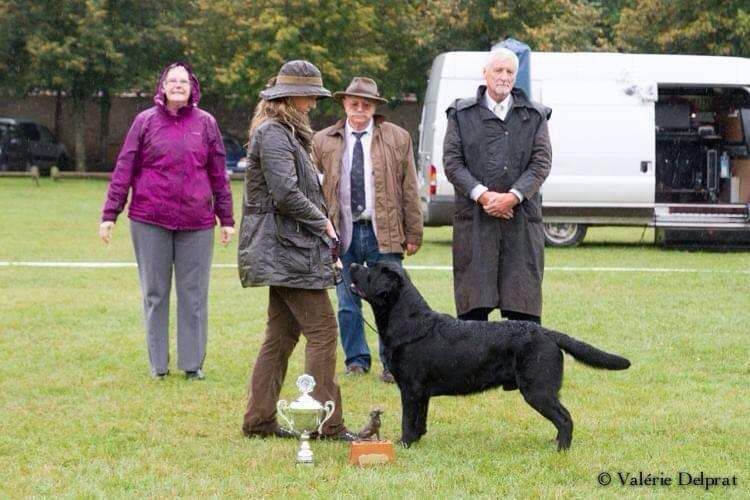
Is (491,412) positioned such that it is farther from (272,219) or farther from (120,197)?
(120,197)

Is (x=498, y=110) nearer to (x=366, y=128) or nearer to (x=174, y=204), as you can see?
(x=366, y=128)

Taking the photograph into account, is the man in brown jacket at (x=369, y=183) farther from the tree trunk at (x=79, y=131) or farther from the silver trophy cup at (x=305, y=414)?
the tree trunk at (x=79, y=131)

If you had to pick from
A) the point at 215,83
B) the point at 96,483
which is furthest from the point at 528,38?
the point at 96,483

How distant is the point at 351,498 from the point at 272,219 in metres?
1.63

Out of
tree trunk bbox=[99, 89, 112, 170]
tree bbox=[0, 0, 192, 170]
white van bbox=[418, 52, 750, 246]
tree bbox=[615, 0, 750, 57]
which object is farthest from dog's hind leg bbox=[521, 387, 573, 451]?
tree trunk bbox=[99, 89, 112, 170]

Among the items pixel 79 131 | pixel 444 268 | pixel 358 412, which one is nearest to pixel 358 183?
pixel 358 412

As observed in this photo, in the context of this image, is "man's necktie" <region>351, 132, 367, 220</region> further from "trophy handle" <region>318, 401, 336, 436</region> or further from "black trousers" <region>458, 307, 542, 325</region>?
"trophy handle" <region>318, 401, 336, 436</region>

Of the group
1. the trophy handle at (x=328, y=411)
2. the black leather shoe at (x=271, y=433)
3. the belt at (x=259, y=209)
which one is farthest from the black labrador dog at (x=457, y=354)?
the black leather shoe at (x=271, y=433)

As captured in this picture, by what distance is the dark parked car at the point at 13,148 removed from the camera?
1598 inches

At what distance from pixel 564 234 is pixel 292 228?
42.7ft

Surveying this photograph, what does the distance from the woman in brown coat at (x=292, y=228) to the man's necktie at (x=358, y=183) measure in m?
1.77

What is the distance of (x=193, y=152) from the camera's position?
808cm

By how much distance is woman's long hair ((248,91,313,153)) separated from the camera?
626 centimetres

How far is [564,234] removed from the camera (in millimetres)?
18844
